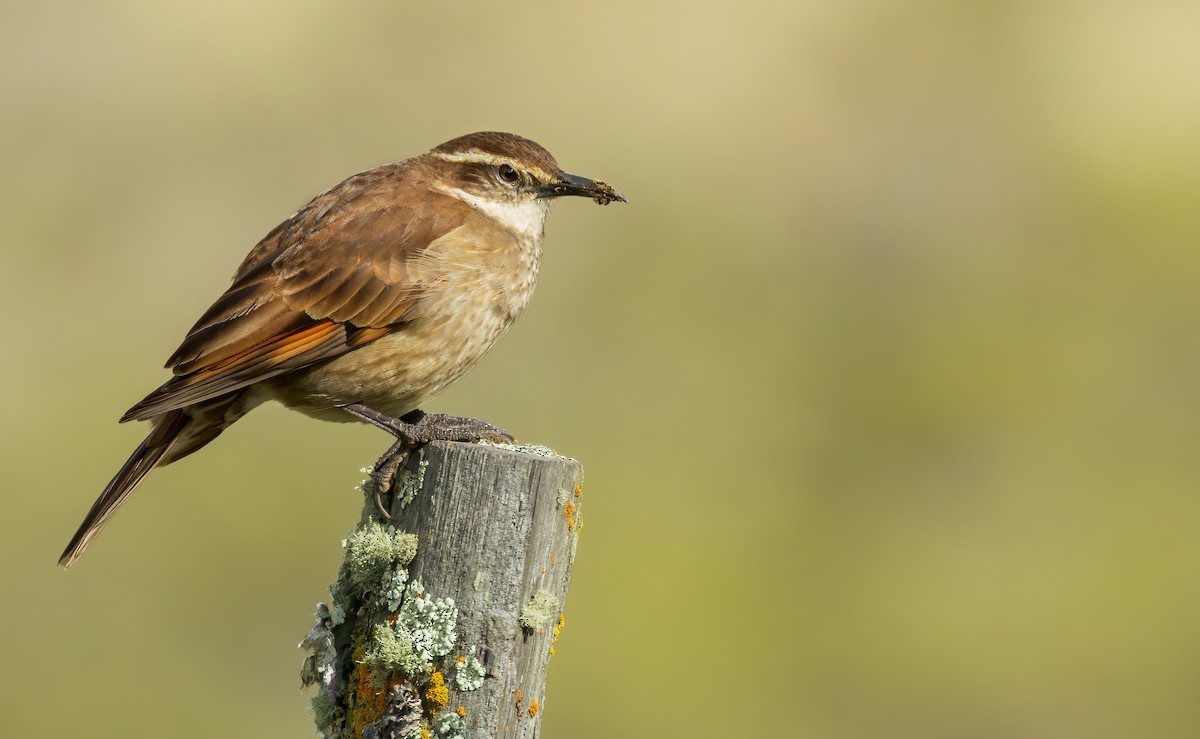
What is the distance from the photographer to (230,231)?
14.9 meters

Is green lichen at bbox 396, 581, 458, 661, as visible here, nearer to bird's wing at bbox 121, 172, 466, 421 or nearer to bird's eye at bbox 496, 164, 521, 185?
bird's wing at bbox 121, 172, 466, 421

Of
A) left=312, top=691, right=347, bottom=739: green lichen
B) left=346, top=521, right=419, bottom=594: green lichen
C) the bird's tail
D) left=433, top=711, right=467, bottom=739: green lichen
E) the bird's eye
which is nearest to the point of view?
left=433, top=711, right=467, bottom=739: green lichen

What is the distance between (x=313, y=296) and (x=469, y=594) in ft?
6.83

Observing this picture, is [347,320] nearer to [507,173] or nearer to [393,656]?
[507,173]

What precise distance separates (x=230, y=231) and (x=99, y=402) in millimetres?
2309

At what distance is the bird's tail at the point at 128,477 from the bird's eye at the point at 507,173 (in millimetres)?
1929

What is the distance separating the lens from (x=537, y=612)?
15.4ft

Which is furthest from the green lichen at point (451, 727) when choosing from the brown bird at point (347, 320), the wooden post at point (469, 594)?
the brown bird at point (347, 320)

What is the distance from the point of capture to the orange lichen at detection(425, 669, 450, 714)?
4699mm

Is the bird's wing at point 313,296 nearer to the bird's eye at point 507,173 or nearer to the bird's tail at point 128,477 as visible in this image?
the bird's tail at point 128,477

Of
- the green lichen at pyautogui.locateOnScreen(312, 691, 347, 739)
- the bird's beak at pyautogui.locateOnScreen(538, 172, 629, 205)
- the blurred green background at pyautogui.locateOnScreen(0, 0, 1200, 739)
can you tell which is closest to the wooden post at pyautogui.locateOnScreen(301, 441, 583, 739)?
the green lichen at pyautogui.locateOnScreen(312, 691, 347, 739)

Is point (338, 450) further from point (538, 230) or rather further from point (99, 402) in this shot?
point (538, 230)

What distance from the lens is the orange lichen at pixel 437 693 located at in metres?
4.70

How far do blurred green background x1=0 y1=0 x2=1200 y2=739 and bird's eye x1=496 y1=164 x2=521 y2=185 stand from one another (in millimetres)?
4934
